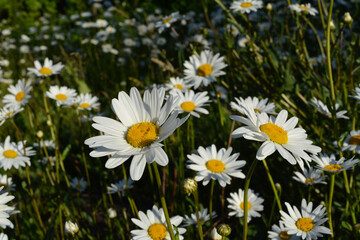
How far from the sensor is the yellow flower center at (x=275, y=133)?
108cm

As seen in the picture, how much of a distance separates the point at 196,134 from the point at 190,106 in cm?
77

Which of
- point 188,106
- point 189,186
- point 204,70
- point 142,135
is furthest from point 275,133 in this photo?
point 204,70

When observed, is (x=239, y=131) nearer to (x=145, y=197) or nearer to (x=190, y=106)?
(x=190, y=106)

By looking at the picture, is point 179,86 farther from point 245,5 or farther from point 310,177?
point 310,177

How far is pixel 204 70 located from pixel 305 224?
117cm

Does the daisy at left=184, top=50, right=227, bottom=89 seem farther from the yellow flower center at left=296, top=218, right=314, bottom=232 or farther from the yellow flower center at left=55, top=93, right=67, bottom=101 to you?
the yellow flower center at left=296, top=218, right=314, bottom=232

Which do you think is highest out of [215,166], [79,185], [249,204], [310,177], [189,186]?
[189,186]

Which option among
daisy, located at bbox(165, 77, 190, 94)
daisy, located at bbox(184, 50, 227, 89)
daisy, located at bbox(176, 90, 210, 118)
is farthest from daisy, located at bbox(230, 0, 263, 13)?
daisy, located at bbox(176, 90, 210, 118)

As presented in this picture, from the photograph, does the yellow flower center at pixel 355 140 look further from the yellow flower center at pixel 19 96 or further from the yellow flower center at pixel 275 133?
the yellow flower center at pixel 19 96

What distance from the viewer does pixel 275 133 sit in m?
1.09

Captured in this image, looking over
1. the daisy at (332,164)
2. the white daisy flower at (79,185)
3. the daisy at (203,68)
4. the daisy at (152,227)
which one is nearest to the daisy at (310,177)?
the daisy at (332,164)

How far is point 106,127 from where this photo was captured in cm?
109

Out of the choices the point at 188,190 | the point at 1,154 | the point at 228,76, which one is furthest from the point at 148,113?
the point at 228,76

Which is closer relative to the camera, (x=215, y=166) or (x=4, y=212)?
(x=4, y=212)
